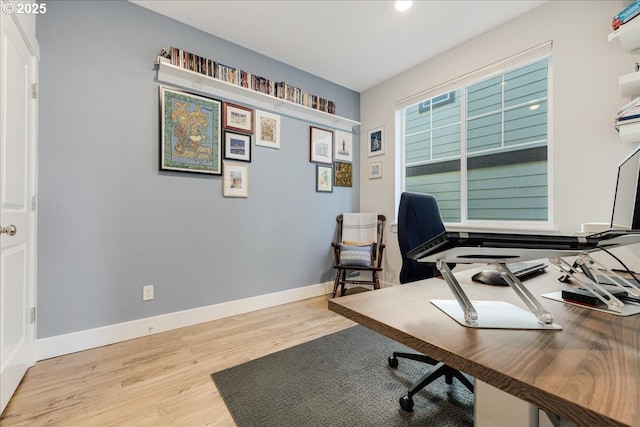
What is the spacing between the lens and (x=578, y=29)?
81.4 inches

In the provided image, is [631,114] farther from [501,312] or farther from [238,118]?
[238,118]

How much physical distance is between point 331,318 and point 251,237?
3.74 ft

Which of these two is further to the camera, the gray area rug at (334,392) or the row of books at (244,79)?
the row of books at (244,79)

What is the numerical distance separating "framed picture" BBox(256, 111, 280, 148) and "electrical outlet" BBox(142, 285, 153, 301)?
1.67 meters

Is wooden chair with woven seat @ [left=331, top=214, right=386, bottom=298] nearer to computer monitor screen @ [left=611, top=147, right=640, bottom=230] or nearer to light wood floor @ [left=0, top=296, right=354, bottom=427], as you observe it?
light wood floor @ [left=0, top=296, right=354, bottom=427]

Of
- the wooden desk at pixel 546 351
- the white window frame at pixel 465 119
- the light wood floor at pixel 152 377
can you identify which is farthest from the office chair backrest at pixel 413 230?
the white window frame at pixel 465 119

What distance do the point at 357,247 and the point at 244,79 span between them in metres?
2.17

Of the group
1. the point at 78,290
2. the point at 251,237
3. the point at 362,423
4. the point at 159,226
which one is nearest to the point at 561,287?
the point at 362,423

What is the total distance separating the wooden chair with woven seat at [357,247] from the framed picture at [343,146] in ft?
2.56

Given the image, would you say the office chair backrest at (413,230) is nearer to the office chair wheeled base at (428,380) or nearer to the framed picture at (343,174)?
the office chair wheeled base at (428,380)

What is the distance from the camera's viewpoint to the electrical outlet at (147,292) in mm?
2254

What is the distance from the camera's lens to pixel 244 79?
2.76 meters

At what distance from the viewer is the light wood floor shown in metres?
1.36

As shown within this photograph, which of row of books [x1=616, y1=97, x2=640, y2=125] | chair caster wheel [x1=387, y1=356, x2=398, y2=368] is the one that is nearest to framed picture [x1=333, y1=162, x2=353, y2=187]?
chair caster wheel [x1=387, y1=356, x2=398, y2=368]
